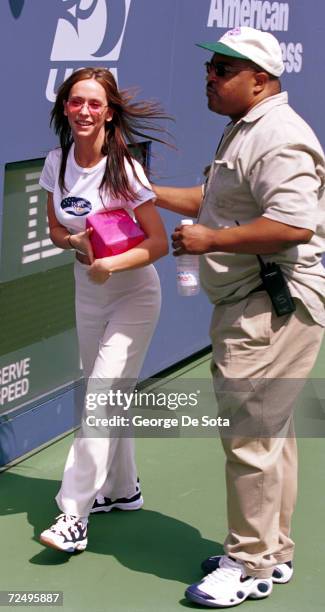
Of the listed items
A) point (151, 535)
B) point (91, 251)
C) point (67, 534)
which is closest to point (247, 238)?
point (91, 251)

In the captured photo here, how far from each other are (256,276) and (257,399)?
0.42 m

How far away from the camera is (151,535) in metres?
4.80

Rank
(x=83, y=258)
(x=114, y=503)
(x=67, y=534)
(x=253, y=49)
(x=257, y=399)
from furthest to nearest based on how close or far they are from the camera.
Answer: (x=114, y=503)
(x=83, y=258)
(x=67, y=534)
(x=257, y=399)
(x=253, y=49)

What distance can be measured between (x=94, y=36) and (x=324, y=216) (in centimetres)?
183

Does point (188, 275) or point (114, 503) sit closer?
point (188, 275)

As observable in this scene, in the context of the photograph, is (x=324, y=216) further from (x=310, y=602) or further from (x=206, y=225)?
(x=310, y=602)

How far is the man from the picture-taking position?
391 cm

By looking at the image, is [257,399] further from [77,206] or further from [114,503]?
[114,503]

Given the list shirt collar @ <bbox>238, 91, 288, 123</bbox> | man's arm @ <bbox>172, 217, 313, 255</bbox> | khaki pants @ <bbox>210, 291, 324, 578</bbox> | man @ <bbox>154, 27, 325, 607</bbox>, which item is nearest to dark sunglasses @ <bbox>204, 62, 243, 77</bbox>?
man @ <bbox>154, 27, 325, 607</bbox>

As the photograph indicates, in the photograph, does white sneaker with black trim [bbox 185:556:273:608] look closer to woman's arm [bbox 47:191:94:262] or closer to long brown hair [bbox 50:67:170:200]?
woman's arm [bbox 47:191:94:262]

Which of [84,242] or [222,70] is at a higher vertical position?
[222,70]

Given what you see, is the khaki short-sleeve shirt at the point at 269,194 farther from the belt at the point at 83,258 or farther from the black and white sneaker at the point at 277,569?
the black and white sneaker at the point at 277,569

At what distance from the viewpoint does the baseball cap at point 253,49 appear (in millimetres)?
3994

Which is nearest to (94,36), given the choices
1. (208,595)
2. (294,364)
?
(294,364)
